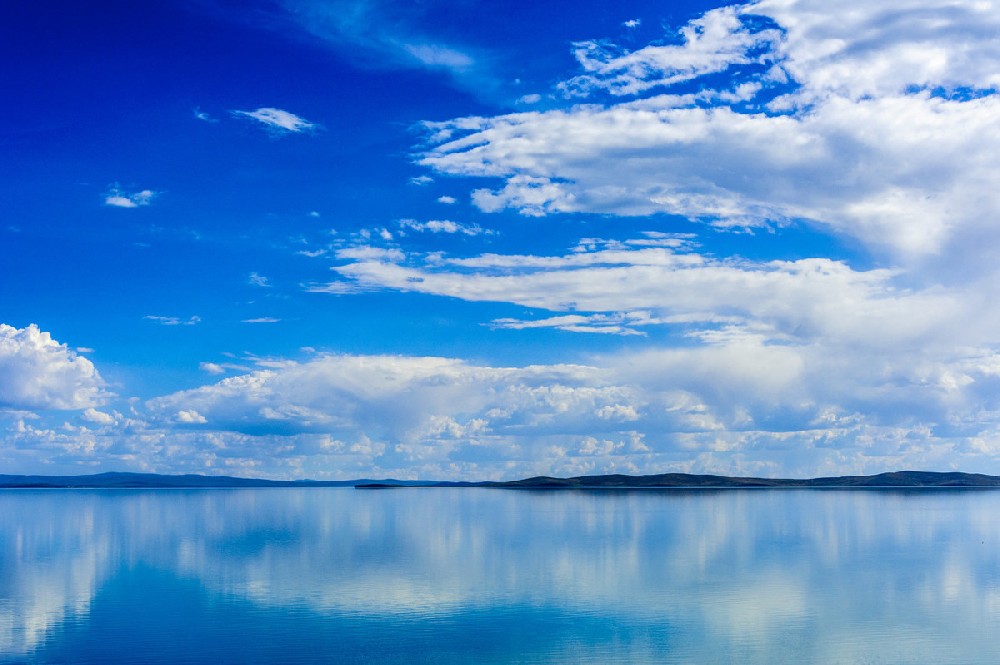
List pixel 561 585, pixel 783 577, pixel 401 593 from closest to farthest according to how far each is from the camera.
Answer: pixel 401 593, pixel 561 585, pixel 783 577

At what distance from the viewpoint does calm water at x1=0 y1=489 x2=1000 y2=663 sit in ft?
104

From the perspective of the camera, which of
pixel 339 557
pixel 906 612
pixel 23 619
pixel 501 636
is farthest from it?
pixel 339 557

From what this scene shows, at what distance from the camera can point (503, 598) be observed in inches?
1646

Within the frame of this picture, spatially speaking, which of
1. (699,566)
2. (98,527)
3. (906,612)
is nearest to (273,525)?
(98,527)

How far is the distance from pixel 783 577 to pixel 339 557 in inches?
1079

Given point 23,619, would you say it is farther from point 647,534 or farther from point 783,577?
point 647,534

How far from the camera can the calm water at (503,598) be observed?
31.6 m

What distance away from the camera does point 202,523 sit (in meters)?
98.1

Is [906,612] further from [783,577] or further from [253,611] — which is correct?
[253,611]

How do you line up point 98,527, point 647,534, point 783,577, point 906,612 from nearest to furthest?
point 906,612 < point 783,577 < point 647,534 < point 98,527

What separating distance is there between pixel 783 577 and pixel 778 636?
16310 millimetres

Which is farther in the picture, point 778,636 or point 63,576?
point 63,576

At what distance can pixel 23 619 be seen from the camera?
120ft

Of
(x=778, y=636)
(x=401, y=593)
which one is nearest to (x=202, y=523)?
(x=401, y=593)
